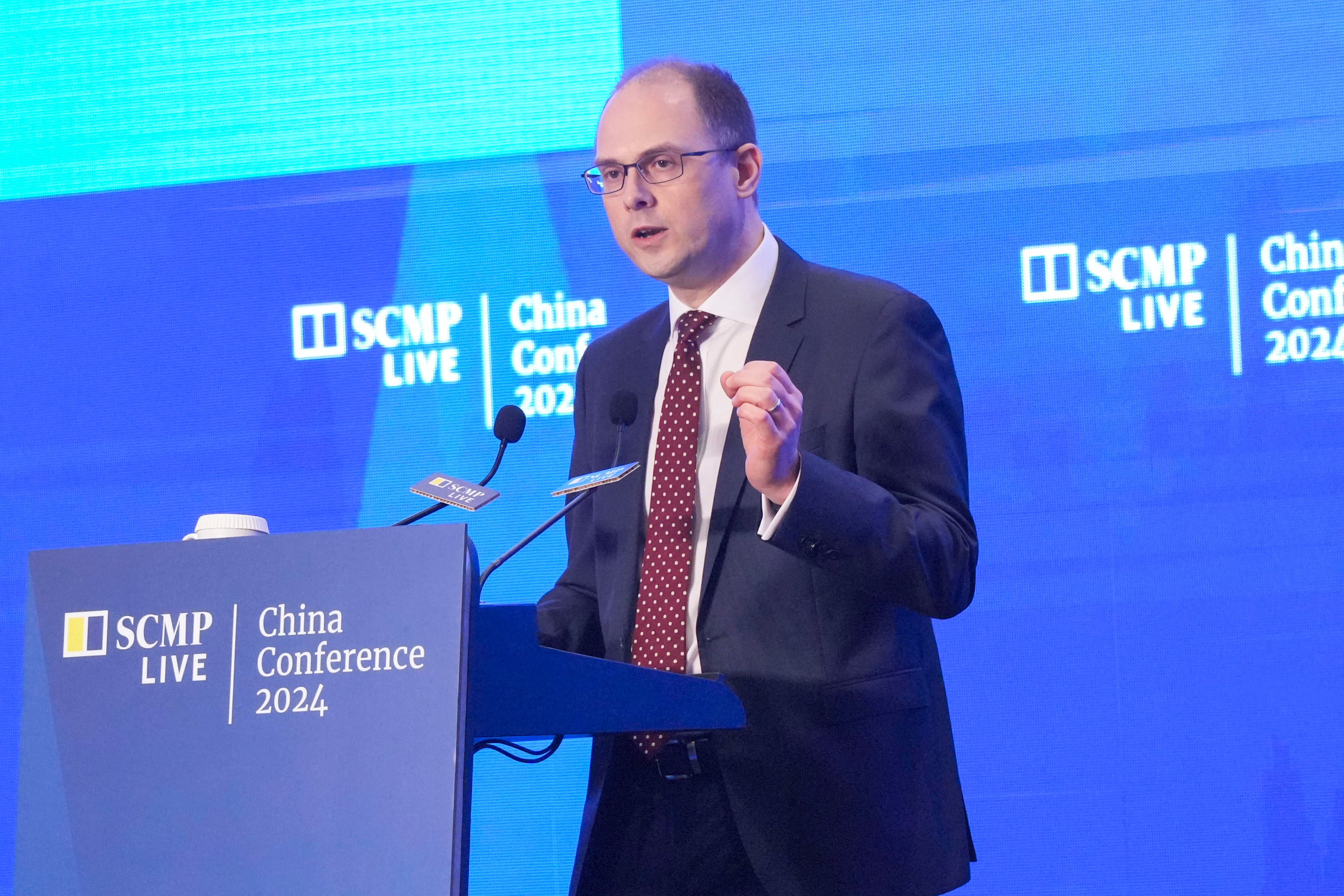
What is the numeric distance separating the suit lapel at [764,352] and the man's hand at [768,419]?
7.4 inches

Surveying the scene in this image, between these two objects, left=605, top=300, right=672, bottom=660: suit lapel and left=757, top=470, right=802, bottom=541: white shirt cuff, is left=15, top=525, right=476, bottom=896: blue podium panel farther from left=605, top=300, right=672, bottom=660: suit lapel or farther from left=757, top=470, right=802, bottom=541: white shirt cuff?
left=605, top=300, right=672, bottom=660: suit lapel

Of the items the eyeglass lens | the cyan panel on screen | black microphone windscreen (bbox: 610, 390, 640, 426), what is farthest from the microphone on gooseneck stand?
the cyan panel on screen

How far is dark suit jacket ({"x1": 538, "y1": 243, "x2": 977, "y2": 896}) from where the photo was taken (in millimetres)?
1638

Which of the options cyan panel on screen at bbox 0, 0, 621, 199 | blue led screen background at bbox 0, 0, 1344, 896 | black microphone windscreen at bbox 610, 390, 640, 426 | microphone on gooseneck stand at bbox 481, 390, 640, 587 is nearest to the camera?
microphone on gooseneck stand at bbox 481, 390, 640, 587

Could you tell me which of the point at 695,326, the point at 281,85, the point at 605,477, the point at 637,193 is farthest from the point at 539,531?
the point at 281,85

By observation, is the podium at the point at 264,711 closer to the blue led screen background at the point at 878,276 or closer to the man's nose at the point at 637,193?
the man's nose at the point at 637,193

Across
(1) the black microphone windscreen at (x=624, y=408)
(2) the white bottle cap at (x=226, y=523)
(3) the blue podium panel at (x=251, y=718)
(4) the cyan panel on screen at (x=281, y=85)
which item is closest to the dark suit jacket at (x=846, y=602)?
(1) the black microphone windscreen at (x=624, y=408)

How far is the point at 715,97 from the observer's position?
201 cm

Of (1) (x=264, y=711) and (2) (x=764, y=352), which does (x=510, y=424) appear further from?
(1) (x=264, y=711)

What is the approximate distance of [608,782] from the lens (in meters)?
1.79

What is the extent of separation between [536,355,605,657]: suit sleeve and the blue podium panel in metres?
0.65

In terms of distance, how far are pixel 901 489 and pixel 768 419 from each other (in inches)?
14.8

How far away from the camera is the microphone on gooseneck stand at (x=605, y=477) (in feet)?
5.05

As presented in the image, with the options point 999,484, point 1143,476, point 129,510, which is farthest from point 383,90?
point 1143,476
